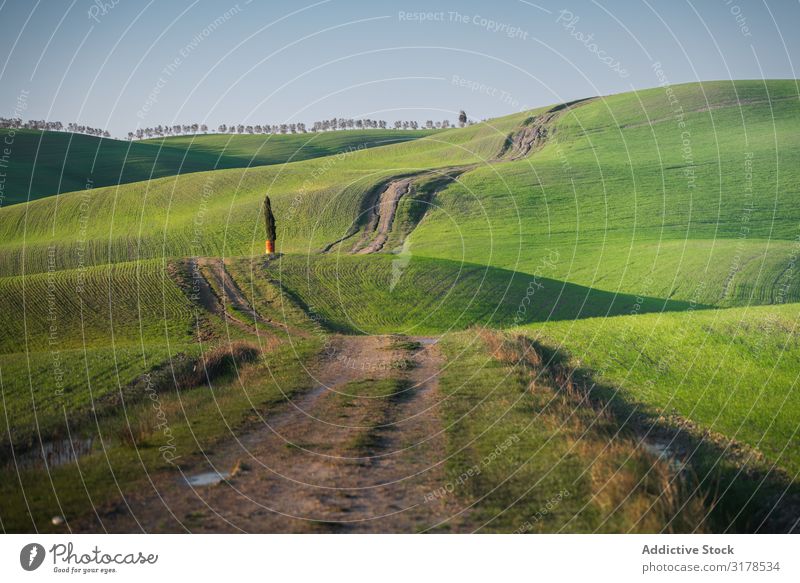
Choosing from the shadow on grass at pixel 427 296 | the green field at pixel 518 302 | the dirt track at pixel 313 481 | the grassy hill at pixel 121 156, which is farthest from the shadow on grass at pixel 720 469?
the grassy hill at pixel 121 156

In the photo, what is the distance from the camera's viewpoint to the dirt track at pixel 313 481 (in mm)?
10125

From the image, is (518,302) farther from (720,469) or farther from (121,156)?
(121,156)

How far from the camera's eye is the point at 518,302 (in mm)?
37438

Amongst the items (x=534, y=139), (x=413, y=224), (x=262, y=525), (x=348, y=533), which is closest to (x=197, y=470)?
(x=262, y=525)

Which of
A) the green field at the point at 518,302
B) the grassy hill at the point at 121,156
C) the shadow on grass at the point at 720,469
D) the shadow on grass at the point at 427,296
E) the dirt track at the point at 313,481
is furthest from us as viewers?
the grassy hill at the point at 121,156

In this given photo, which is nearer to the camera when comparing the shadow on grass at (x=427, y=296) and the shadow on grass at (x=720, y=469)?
the shadow on grass at (x=720, y=469)

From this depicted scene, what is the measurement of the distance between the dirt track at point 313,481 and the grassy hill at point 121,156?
291 ft

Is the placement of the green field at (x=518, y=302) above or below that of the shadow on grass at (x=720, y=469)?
above

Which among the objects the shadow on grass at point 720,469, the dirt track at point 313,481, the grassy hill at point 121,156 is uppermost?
the grassy hill at point 121,156

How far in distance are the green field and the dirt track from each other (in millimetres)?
691

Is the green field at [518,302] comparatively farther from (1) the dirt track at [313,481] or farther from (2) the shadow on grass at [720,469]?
(1) the dirt track at [313,481]

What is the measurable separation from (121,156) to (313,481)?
474 ft

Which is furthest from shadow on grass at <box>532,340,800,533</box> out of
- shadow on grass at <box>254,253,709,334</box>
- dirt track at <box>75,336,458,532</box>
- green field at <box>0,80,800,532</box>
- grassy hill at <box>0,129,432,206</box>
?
grassy hill at <box>0,129,432,206</box>

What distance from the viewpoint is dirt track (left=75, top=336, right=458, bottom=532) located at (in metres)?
10.1
